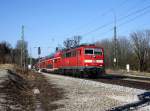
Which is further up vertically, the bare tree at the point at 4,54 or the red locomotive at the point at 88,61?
the bare tree at the point at 4,54

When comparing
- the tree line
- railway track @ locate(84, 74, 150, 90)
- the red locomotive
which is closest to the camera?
railway track @ locate(84, 74, 150, 90)

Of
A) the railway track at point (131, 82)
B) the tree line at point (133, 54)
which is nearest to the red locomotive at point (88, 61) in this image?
the railway track at point (131, 82)

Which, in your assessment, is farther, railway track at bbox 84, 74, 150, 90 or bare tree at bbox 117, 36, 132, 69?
bare tree at bbox 117, 36, 132, 69

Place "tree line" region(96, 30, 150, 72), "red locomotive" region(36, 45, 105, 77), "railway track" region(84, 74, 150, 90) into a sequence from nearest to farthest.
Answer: "railway track" region(84, 74, 150, 90), "red locomotive" region(36, 45, 105, 77), "tree line" region(96, 30, 150, 72)

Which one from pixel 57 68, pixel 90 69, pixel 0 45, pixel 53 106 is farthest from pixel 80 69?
pixel 0 45

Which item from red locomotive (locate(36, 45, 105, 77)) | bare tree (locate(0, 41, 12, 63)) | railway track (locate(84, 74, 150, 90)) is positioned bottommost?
railway track (locate(84, 74, 150, 90))

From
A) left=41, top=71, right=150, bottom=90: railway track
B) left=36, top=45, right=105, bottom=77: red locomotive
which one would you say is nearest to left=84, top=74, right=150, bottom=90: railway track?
left=41, top=71, right=150, bottom=90: railway track

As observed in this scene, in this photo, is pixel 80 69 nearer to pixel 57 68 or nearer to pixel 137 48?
pixel 57 68

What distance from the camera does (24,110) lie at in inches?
589

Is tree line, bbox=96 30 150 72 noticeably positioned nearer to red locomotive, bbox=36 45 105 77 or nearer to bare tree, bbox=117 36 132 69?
bare tree, bbox=117 36 132 69

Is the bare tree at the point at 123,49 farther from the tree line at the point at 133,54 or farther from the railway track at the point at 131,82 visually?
the railway track at the point at 131,82

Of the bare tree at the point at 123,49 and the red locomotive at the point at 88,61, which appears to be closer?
the red locomotive at the point at 88,61

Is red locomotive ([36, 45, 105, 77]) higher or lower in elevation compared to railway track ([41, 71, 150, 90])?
higher

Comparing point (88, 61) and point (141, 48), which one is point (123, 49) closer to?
point (141, 48)
